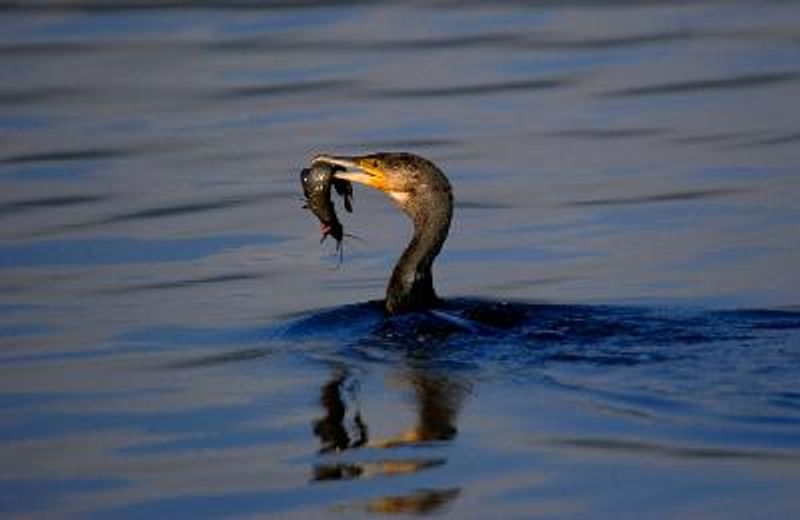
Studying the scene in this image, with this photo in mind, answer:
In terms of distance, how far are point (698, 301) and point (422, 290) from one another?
4.85 feet

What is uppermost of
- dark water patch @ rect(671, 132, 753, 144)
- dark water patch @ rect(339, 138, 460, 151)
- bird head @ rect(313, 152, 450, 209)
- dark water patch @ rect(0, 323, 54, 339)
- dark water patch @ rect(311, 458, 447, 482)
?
dark water patch @ rect(671, 132, 753, 144)

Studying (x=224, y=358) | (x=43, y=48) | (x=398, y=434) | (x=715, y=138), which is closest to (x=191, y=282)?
(x=224, y=358)

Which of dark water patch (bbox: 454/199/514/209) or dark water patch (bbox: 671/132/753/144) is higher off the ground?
dark water patch (bbox: 671/132/753/144)

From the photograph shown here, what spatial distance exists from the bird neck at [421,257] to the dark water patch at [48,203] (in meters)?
3.93

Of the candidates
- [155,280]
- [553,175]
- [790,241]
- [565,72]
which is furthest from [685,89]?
[155,280]

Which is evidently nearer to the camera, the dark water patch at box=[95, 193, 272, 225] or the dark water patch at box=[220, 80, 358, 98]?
the dark water patch at box=[95, 193, 272, 225]

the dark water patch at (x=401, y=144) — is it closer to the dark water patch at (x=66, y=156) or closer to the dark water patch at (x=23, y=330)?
the dark water patch at (x=66, y=156)

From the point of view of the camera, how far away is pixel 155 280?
48.9ft

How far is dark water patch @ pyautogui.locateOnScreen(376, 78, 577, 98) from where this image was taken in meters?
21.0

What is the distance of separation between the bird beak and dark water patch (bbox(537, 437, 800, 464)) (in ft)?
13.0

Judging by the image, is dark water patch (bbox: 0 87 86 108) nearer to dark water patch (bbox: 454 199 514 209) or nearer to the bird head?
dark water patch (bbox: 454 199 514 209)

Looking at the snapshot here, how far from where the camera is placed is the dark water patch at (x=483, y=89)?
21.0 meters

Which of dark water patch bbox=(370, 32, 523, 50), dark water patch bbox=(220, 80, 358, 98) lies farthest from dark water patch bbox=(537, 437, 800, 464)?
dark water patch bbox=(370, 32, 523, 50)

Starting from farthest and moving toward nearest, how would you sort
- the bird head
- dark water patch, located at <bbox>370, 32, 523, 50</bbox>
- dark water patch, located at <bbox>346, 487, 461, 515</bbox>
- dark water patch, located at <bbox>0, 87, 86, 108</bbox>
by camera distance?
dark water patch, located at <bbox>370, 32, 523, 50</bbox>
dark water patch, located at <bbox>0, 87, 86, 108</bbox>
the bird head
dark water patch, located at <bbox>346, 487, 461, 515</bbox>
